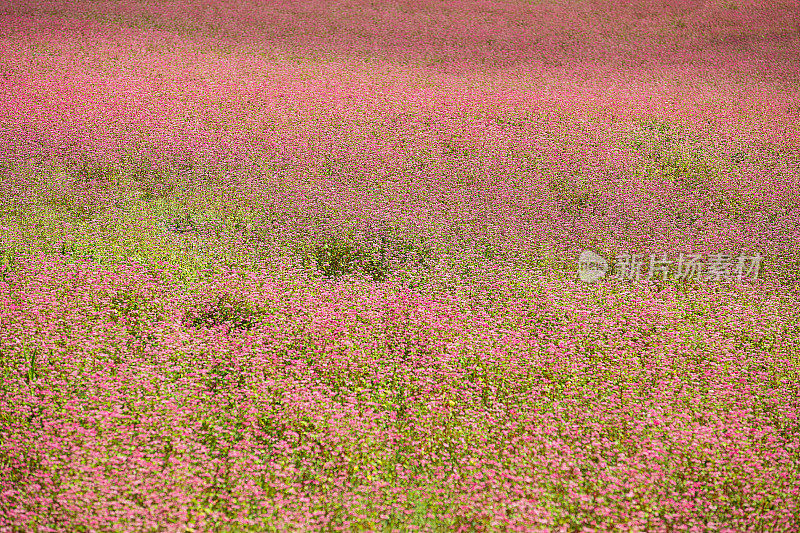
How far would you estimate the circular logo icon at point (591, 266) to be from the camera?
428 cm

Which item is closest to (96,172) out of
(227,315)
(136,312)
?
(136,312)

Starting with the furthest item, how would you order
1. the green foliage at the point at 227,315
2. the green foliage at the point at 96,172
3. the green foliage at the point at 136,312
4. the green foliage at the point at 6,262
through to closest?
the green foliage at the point at 96,172, the green foliage at the point at 6,262, the green foliage at the point at 227,315, the green foliage at the point at 136,312

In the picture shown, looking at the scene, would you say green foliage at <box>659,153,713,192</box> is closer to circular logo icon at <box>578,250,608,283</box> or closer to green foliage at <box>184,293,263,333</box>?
circular logo icon at <box>578,250,608,283</box>

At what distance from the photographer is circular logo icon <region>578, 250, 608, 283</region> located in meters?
4.28

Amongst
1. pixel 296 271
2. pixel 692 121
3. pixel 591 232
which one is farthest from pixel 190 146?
pixel 692 121

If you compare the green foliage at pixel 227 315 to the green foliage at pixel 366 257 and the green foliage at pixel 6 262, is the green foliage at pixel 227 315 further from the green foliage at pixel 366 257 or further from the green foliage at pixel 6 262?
the green foliage at pixel 6 262

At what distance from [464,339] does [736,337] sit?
1682 millimetres

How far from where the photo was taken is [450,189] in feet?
17.3

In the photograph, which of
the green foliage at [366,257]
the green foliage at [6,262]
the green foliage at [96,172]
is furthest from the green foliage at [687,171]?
the green foliage at [6,262]

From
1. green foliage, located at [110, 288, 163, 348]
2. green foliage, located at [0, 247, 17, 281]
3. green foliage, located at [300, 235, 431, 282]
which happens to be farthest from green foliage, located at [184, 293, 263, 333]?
green foliage, located at [0, 247, 17, 281]

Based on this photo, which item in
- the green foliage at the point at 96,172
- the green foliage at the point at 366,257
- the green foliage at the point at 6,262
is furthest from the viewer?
the green foliage at the point at 96,172

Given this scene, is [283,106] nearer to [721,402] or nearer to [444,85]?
[444,85]

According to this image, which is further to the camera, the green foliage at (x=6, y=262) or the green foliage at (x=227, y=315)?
the green foliage at (x=6, y=262)

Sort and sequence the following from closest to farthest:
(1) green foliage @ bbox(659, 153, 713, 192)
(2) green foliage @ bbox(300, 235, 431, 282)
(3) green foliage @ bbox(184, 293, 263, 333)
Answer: (3) green foliage @ bbox(184, 293, 263, 333) < (2) green foliage @ bbox(300, 235, 431, 282) < (1) green foliage @ bbox(659, 153, 713, 192)
